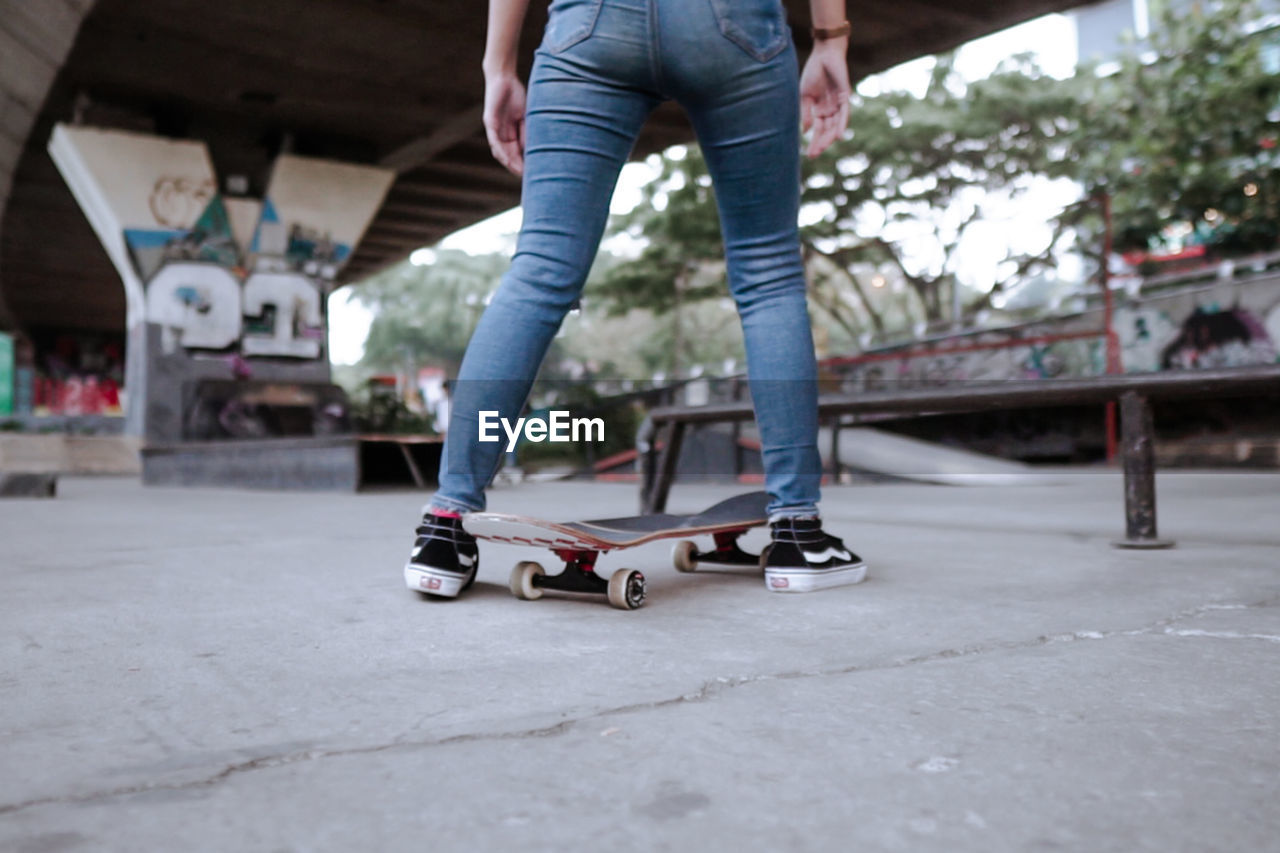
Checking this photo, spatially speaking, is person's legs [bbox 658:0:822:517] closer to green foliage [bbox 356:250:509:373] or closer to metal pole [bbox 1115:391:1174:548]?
metal pole [bbox 1115:391:1174:548]

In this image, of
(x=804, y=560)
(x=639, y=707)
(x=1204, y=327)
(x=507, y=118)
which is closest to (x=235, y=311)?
(x=507, y=118)

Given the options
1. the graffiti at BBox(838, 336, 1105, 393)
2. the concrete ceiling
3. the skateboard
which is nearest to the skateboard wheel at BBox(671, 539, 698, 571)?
the skateboard

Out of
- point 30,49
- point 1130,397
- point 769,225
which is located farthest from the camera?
point 30,49

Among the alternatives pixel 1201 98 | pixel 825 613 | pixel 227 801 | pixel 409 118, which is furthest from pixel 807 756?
pixel 1201 98

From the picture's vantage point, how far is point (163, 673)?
1.31 metres

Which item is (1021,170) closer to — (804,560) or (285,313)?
(285,313)

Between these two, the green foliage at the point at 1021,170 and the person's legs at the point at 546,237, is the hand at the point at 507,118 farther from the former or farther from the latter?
the green foliage at the point at 1021,170

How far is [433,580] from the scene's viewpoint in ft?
6.17

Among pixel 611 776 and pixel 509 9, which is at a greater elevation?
pixel 509 9

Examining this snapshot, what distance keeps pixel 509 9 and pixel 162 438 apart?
12.4 metres

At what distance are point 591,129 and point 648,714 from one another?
1.26 meters

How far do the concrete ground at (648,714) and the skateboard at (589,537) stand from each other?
5 cm

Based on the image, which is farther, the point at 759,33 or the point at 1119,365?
the point at 1119,365

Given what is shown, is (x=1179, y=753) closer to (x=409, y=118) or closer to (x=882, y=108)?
(x=409, y=118)
